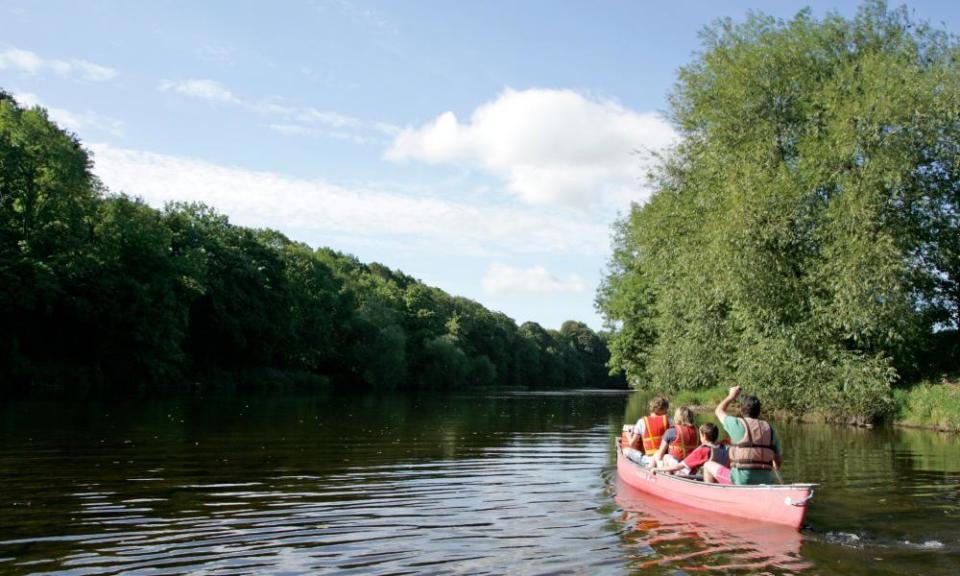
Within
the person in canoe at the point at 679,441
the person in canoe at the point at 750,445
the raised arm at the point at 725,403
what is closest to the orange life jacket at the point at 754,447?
the person in canoe at the point at 750,445

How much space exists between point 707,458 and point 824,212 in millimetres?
15515

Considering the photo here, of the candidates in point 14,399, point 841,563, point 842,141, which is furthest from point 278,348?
point 841,563

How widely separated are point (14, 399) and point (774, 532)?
3202 cm

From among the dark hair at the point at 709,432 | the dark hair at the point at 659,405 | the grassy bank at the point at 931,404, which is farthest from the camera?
the grassy bank at the point at 931,404

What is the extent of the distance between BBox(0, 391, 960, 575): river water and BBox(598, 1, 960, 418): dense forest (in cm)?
493

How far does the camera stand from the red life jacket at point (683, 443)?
1298 centimetres

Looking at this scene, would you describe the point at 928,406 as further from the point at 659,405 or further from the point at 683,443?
the point at 683,443

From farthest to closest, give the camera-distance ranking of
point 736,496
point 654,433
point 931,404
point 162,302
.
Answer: point 162,302
point 931,404
point 654,433
point 736,496

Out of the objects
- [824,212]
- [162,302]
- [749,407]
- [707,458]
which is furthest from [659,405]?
[162,302]

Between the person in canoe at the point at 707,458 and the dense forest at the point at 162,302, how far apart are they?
36.3 metres

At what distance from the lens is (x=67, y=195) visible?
43.5m

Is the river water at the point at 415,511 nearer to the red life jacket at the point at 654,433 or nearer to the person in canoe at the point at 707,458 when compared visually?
the person in canoe at the point at 707,458

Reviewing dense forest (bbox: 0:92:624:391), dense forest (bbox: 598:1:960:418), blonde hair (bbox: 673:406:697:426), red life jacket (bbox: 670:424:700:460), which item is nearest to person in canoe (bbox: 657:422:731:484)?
red life jacket (bbox: 670:424:700:460)

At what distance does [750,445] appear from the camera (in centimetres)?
1102
